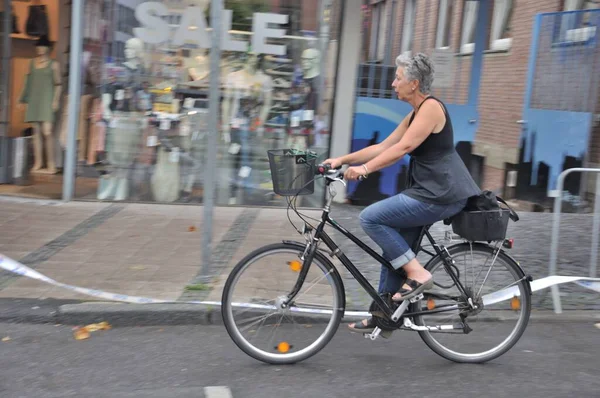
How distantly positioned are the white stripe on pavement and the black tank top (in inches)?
60.3

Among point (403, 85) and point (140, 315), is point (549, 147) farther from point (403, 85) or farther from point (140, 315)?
point (140, 315)

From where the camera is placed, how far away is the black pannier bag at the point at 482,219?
4109 millimetres

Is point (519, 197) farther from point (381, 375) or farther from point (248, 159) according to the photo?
point (381, 375)

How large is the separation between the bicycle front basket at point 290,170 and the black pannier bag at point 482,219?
986mm

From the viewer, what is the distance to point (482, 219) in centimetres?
411

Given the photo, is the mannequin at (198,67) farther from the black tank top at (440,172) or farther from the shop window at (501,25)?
the black tank top at (440,172)

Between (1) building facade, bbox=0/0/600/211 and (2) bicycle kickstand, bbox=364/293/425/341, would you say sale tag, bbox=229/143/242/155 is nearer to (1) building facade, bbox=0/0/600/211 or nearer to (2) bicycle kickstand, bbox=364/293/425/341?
(1) building facade, bbox=0/0/600/211

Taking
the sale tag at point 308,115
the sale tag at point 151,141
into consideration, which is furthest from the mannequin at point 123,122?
the sale tag at point 308,115

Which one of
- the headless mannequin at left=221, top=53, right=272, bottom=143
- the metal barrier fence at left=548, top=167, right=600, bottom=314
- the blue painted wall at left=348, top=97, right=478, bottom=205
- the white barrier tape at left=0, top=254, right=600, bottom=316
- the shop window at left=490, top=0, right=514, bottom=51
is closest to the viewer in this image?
the white barrier tape at left=0, top=254, right=600, bottom=316

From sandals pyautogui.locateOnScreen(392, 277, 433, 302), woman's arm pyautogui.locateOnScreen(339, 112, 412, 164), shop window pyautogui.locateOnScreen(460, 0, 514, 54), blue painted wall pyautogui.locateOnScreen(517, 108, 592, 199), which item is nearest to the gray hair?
woman's arm pyautogui.locateOnScreen(339, 112, 412, 164)

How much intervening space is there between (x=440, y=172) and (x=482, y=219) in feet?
1.30

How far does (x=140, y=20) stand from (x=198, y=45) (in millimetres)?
743

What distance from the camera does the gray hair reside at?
3.97m

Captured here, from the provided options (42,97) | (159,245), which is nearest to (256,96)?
(159,245)
